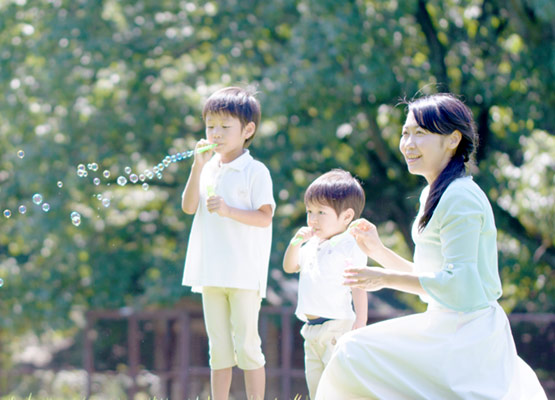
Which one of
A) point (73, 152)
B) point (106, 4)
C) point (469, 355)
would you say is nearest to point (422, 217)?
point (469, 355)

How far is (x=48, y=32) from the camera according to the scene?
11.0 metres

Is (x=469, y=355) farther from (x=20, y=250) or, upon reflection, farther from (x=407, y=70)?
(x=20, y=250)

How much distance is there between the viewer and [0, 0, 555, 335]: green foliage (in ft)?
33.1

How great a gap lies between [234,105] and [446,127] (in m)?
1.10

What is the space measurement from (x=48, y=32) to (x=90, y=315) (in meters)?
4.20

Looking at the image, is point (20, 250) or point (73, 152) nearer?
point (73, 152)

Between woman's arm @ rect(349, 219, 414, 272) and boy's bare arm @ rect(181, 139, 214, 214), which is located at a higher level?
boy's bare arm @ rect(181, 139, 214, 214)

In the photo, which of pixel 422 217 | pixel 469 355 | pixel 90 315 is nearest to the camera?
pixel 469 355

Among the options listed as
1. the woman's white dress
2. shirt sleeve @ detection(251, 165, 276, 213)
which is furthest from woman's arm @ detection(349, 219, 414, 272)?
shirt sleeve @ detection(251, 165, 276, 213)

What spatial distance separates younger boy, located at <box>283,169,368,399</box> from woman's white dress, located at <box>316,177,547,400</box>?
79cm

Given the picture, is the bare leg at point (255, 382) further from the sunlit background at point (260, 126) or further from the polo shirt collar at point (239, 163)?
the sunlit background at point (260, 126)

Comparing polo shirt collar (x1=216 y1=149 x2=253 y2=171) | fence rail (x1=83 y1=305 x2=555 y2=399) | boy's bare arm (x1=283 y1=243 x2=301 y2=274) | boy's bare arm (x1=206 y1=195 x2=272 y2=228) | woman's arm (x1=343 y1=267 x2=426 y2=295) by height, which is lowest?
fence rail (x1=83 y1=305 x2=555 y2=399)

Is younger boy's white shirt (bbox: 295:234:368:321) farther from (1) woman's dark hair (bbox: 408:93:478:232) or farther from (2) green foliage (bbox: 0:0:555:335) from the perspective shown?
(2) green foliage (bbox: 0:0:555:335)

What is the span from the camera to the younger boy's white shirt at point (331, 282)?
3.99 metres
